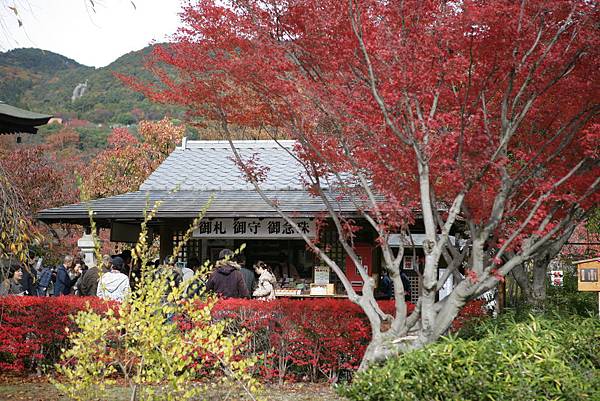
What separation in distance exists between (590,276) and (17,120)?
9135mm

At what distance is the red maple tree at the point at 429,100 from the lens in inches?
274

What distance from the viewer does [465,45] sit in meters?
7.09

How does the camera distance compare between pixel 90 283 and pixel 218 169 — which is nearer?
pixel 90 283

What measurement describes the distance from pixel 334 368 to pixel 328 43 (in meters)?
4.24

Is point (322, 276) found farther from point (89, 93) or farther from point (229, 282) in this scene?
point (89, 93)

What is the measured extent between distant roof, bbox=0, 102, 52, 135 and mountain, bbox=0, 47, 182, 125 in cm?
3812

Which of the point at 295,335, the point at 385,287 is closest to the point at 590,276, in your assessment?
the point at 295,335

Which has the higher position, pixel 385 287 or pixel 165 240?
pixel 165 240

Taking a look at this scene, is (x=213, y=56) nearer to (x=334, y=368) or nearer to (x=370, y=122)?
(x=370, y=122)

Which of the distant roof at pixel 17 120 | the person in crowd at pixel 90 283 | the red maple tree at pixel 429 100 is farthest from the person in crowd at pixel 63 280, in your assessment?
the red maple tree at pixel 429 100

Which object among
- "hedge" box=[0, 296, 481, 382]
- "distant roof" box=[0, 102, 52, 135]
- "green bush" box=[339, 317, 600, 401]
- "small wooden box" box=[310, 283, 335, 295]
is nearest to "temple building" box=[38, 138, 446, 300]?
"small wooden box" box=[310, 283, 335, 295]

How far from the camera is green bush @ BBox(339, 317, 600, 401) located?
5.45m

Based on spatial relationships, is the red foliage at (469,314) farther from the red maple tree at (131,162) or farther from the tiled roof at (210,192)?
the red maple tree at (131,162)

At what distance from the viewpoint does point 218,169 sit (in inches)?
650
